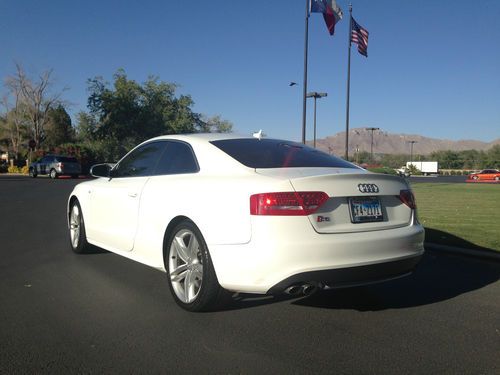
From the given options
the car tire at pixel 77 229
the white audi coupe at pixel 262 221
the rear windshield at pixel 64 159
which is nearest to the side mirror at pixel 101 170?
the car tire at pixel 77 229

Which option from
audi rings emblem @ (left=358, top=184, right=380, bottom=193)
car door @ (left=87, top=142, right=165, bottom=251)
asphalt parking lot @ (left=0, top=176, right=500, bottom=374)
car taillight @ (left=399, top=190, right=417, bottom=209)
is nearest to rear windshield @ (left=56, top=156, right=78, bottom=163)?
car door @ (left=87, top=142, right=165, bottom=251)

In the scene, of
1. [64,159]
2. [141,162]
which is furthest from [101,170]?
[64,159]

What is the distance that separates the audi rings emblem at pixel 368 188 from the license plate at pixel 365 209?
0.06 meters

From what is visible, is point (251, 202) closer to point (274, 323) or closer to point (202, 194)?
point (202, 194)

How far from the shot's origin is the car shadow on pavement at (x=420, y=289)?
4.29 meters

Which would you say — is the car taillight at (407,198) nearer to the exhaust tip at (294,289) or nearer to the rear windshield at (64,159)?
the exhaust tip at (294,289)

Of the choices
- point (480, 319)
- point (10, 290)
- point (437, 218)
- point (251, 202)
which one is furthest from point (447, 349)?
point (437, 218)

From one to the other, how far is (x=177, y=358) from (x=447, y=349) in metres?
1.88

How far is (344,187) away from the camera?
143 inches

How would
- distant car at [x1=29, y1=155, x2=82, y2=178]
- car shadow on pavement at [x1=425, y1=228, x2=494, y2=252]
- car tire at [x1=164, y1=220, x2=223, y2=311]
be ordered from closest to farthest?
car tire at [x1=164, y1=220, x2=223, y2=311]
car shadow on pavement at [x1=425, y1=228, x2=494, y2=252]
distant car at [x1=29, y1=155, x2=82, y2=178]

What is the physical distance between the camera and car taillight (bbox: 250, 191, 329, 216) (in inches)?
135

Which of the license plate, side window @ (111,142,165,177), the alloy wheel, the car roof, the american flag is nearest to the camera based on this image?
the license plate

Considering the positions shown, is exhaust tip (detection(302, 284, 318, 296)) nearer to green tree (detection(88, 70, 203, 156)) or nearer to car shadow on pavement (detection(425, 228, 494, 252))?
car shadow on pavement (detection(425, 228, 494, 252))

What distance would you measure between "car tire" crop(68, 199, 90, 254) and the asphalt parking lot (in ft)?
→ 2.42
